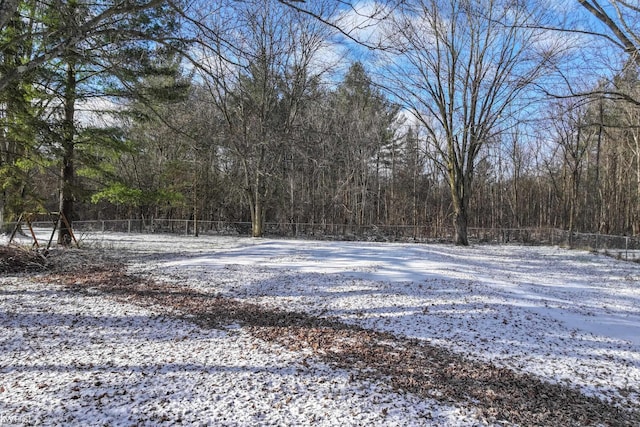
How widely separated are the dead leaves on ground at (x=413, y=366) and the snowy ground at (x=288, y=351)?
9.6 inches

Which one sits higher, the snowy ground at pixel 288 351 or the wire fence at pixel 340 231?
the wire fence at pixel 340 231

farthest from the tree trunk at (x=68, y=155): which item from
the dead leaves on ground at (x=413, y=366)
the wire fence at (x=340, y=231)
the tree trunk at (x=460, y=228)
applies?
the tree trunk at (x=460, y=228)

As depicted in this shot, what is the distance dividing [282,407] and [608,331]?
18.2 feet

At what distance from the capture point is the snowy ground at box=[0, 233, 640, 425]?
329cm

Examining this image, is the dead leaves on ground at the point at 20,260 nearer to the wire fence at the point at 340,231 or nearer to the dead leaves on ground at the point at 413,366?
the dead leaves on ground at the point at 413,366

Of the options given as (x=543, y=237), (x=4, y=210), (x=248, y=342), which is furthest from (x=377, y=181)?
(x=248, y=342)

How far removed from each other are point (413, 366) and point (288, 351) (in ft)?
4.81

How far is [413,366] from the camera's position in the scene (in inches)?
170

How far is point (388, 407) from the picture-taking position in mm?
3377

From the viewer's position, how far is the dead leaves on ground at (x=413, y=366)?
3494 mm

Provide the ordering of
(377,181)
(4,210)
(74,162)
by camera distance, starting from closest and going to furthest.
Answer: (4,210), (74,162), (377,181)

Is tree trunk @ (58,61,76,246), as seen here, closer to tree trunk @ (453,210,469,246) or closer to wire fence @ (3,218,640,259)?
wire fence @ (3,218,640,259)

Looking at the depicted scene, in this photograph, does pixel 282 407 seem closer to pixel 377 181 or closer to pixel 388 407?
pixel 388 407

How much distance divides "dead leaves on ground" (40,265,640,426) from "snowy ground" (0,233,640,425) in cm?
24
